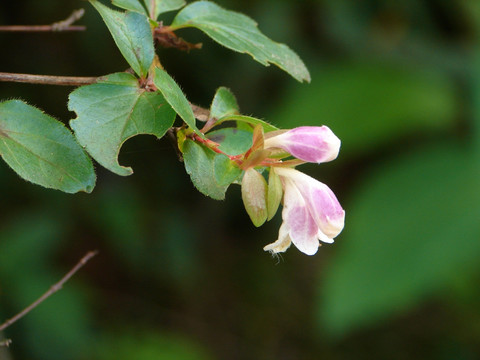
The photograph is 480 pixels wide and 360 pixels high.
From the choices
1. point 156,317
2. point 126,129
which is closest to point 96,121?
point 126,129

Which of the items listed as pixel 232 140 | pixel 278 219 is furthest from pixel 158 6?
pixel 278 219

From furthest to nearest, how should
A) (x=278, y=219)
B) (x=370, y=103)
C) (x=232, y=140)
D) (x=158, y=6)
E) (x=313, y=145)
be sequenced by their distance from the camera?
(x=278, y=219)
(x=370, y=103)
(x=158, y=6)
(x=232, y=140)
(x=313, y=145)

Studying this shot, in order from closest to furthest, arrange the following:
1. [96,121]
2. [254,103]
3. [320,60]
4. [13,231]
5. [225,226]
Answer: [96,121], [13,231], [320,60], [254,103], [225,226]

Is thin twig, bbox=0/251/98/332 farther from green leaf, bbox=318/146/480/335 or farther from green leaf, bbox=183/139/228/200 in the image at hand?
green leaf, bbox=318/146/480/335

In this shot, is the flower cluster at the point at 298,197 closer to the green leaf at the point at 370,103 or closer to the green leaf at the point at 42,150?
the green leaf at the point at 42,150

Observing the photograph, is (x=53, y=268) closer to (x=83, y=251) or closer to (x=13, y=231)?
(x=13, y=231)

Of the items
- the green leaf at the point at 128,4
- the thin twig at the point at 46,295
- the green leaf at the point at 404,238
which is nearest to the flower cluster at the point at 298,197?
the green leaf at the point at 128,4

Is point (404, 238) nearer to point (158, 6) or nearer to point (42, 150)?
point (158, 6)
